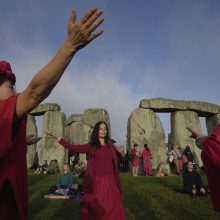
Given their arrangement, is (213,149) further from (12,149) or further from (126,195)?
(126,195)

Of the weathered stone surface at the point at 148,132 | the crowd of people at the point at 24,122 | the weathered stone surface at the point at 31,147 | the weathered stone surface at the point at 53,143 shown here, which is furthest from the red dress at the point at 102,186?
the weathered stone surface at the point at 31,147

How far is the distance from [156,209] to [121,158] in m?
1.67

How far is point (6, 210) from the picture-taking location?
2.01 m

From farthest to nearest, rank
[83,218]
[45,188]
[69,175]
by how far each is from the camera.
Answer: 1. [45,188]
2. [69,175]
3. [83,218]

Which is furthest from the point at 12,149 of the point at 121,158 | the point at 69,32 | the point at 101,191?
the point at 121,158

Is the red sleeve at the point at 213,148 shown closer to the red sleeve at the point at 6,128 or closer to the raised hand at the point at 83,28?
the raised hand at the point at 83,28

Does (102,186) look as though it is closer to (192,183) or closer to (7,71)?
(7,71)

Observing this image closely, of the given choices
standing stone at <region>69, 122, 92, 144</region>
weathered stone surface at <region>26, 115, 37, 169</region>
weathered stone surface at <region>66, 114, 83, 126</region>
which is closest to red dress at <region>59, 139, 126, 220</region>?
standing stone at <region>69, 122, 92, 144</region>

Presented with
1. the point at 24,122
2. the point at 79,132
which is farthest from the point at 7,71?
the point at 79,132

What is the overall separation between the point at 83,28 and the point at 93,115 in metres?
20.8

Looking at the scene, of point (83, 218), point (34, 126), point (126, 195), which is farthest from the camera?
point (34, 126)

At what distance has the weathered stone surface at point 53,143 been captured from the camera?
847 inches

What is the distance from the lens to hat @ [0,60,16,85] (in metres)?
2.27

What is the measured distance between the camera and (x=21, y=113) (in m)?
1.87
